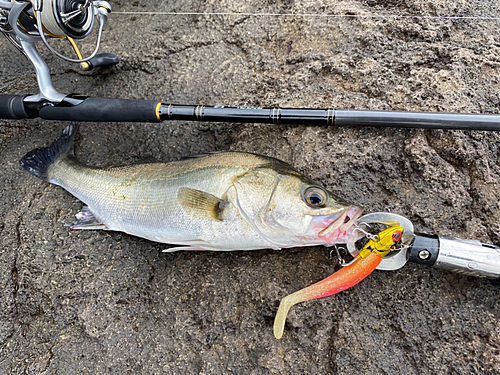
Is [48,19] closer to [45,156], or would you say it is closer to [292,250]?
[45,156]

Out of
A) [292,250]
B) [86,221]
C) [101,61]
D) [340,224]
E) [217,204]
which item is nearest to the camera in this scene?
[340,224]

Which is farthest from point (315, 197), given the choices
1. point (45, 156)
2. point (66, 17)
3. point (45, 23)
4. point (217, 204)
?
point (45, 156)

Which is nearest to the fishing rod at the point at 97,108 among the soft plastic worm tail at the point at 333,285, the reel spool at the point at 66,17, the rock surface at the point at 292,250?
the reel spool at the point at 66,17

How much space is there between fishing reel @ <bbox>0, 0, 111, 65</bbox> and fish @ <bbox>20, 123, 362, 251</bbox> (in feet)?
3.03

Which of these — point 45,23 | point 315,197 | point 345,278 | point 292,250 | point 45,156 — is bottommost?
point 292,250

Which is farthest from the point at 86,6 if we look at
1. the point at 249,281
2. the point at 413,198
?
the point at 413,198

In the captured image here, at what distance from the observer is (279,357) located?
7.16 ft

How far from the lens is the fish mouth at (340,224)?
→ 6.51ft

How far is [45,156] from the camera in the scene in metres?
2.77

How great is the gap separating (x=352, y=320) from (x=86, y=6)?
2765 mm

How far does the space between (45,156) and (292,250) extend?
82.6 inches

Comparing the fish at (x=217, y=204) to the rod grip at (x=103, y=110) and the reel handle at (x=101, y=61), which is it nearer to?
the rod grip at (x=103, y=110)

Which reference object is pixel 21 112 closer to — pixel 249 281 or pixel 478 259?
pixel 249 281

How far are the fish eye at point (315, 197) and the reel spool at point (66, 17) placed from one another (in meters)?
1.93
